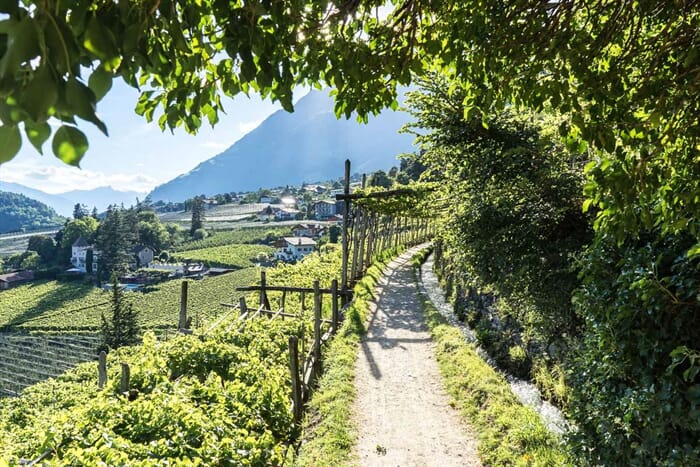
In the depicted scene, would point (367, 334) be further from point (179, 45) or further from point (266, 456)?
point (179, 45)

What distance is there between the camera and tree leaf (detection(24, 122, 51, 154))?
0.73 meters

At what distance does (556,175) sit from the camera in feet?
16.5

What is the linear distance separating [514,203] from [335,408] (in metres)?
3.78

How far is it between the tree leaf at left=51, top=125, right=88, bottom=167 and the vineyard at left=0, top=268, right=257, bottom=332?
42.9 metres

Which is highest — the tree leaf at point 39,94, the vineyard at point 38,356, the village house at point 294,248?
the tree leaf at point 39,94

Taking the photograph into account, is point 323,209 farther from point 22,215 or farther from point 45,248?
point 22,215

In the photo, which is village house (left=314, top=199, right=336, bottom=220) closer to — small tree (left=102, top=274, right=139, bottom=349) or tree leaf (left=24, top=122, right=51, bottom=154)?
small tree (left=102, top=274, right=139, bottom=349)

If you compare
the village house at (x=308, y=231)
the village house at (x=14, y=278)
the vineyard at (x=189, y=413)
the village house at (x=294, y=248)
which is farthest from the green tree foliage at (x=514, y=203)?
the village house at (x=14, y=278)

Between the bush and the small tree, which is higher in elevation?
the bush

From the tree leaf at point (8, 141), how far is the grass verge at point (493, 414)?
423cm

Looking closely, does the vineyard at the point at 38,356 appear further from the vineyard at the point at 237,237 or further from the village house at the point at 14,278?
the vineyard at the point at 237,237

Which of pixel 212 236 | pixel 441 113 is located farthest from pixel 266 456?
pixel 212 236

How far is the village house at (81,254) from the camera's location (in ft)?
231

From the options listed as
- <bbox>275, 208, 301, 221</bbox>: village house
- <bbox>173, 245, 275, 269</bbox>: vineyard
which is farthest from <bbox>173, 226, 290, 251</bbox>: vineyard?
<bbox>275, 208, 301, 221</bbox>: village house
